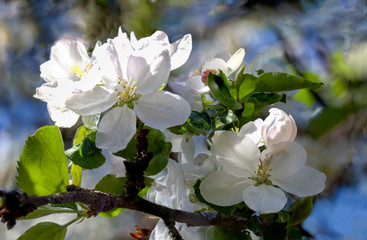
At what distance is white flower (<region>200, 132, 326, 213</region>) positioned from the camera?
1.43 ft

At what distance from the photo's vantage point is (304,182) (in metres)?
0.44

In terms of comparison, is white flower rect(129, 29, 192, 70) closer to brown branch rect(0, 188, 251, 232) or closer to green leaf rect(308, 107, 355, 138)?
brown branch rect(0, 188, 251, 232)

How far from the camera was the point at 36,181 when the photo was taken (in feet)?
1.44

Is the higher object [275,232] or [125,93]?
[125,93]

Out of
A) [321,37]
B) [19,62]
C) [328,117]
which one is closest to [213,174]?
[328,117]

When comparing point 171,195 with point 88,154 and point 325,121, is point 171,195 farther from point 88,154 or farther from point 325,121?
point 325,121

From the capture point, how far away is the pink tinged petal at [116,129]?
41cm

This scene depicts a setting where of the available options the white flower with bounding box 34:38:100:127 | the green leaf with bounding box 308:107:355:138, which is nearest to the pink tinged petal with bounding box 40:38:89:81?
the white flower with bounding box 34:38:100:127

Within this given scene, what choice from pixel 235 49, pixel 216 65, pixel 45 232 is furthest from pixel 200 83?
pixel 235 49

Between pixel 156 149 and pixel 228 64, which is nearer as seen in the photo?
pixel 156 149

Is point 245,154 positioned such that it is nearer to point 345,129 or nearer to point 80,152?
point 80,152

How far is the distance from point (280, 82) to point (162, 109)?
0.16 m

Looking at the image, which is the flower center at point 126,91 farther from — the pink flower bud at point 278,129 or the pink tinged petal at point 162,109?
the pink flower bud at point 278,129

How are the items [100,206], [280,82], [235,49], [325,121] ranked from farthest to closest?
[235,49] < [325,121] < [280,82] < [100,206]
